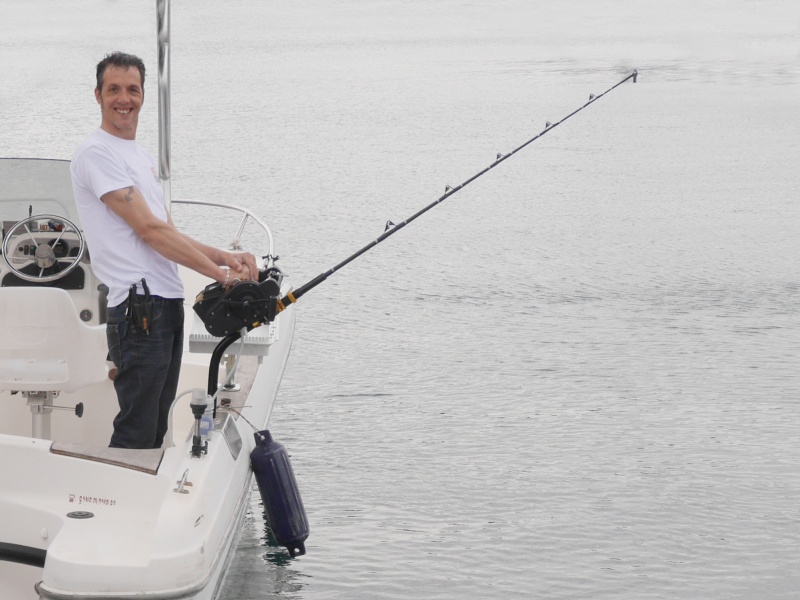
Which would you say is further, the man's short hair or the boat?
the man's short hair

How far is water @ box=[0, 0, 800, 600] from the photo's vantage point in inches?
201

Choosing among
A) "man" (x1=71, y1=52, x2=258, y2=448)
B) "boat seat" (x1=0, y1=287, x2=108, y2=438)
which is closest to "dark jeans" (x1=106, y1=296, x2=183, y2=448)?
"man" (x1=71, y1=52, x2=258, y2=448)

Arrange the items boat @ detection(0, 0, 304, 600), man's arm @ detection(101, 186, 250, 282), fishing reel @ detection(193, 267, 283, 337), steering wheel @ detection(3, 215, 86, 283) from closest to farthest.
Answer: boat @ detection(0, 0, 304, 600) → man's arm @ detection(101, 186, 250, 282) → fishing reel @ detection(193, 267, 283, 337) → steering wheel @ detection(3, 215, 86, 283)

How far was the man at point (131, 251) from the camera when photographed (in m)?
3.89

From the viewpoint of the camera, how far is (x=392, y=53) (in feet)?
86.8

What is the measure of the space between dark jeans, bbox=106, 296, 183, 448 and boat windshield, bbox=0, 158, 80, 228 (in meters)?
1.65

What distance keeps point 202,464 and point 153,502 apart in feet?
0.62

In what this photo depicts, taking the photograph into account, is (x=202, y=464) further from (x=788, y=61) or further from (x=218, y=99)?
(x=788, y=61)

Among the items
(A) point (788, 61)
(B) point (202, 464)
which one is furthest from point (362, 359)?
(A) point (788, 61)

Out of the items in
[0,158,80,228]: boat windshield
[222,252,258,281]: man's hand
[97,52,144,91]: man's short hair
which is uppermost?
[97,52,144,91]: man's short hair

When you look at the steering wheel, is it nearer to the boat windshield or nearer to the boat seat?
the boat windshield

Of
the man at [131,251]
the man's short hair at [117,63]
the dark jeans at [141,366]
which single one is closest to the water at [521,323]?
the dark jeans at [141,366]

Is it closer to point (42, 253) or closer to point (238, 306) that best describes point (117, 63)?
point (238, 306)

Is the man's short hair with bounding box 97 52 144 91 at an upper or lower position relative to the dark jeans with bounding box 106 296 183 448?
upper
